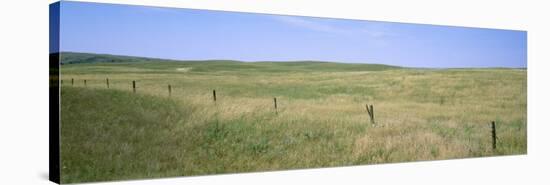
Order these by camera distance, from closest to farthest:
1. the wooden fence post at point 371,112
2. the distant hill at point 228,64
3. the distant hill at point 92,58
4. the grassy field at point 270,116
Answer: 1. the distant hill at point 92,58
2. the distant hill at point 228,64
3. the grassy field at point 270,116
4. the wooden fence post at point 371,112

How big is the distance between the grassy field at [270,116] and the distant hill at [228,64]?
2 centimetres

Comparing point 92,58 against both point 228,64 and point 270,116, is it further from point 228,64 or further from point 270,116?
point 270,116

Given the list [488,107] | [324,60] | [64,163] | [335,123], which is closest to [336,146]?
[335,123]

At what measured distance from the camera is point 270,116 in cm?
1426

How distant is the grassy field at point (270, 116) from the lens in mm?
12141

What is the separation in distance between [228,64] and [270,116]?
4.32ft

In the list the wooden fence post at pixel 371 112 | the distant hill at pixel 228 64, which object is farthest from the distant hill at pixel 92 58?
the wooden fence post at pixel 371 112

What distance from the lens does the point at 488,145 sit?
16.6 meters

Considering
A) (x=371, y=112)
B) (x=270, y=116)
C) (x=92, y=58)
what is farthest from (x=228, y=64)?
(x=371, y=112)

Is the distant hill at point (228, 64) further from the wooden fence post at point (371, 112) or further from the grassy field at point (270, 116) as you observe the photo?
the wooden fence post at point (371, 112)

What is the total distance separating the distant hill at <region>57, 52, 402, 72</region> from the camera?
39.2 feet

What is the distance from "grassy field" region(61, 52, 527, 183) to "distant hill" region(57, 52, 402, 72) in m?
0.02

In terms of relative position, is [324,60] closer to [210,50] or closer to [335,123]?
[335,123]

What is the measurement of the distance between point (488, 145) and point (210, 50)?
670cm
